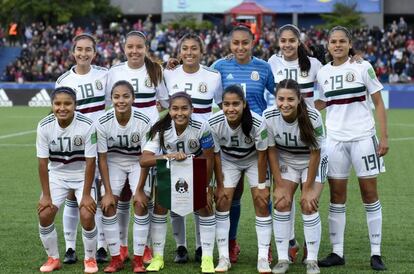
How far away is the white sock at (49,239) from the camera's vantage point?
25.0 feet

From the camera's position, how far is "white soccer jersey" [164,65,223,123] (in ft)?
26.7

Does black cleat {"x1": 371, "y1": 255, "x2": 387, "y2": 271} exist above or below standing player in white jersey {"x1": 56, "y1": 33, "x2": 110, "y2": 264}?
below

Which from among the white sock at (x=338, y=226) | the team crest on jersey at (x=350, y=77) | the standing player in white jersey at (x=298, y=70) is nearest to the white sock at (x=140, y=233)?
the standing player in white jersey at (x=298, y=70)

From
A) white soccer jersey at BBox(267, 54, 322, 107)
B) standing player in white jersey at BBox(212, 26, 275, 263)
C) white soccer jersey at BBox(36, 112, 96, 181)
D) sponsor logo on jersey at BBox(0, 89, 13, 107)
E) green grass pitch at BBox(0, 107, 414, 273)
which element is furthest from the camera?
sponsor logo on jersey at BBox(0, 89, 13, 107)

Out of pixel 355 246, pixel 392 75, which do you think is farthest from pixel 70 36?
pixel 355 246

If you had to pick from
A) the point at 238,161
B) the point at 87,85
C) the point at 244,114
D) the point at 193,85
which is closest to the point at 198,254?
the point at 238,161

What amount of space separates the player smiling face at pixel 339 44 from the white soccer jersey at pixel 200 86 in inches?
44.0

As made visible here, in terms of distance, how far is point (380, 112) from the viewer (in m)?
7.77

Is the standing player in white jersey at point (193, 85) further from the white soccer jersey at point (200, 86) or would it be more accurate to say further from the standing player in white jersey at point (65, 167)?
the standing player in white jersey at point (65, 167)

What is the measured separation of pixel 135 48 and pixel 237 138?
1393mm

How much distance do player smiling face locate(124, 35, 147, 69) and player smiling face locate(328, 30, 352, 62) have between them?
1.78 m

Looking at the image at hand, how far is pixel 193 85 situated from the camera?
816 centimetres

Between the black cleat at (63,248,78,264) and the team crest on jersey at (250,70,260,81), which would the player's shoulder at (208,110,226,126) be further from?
the black cleat at (63,248,78,264)

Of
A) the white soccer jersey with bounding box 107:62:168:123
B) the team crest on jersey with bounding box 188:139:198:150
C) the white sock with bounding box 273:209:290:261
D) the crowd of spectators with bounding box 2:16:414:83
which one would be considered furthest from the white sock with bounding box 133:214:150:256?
the crowd of spectators with bounding box 2:16:414:83
